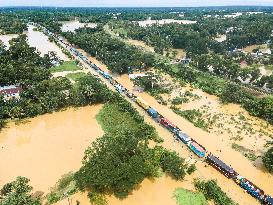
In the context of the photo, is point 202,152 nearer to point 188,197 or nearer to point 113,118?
point 188,197

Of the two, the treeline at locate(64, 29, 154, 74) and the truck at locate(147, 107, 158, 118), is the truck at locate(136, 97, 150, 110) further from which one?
the treeline at locate(64, 29, 154, 74)

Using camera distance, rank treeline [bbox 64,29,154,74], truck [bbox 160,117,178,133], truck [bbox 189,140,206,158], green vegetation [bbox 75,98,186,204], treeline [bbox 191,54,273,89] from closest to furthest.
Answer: green vegetation [bbox 75,98,186,204] → truck [bbox 189,140,206,158] → truck [bbox 160,117,178,133] → treeline [bbox 191,54,273,89] → treeline [bbox 64,29,154,74]

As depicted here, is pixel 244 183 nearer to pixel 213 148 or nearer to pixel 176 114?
pixel 213 148

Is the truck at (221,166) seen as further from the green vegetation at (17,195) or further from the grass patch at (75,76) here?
the grass patch at (75,76)

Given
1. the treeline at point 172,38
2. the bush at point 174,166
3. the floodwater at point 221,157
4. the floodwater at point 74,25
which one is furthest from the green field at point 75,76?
the floodwater at point 74,25

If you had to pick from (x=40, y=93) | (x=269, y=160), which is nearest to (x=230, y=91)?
(x=269, y=160)

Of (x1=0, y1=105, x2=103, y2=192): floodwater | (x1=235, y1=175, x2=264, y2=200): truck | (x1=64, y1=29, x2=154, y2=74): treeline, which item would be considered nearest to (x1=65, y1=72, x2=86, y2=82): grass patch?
(x1=64, y1=29, x2=154, y2=74): treeline

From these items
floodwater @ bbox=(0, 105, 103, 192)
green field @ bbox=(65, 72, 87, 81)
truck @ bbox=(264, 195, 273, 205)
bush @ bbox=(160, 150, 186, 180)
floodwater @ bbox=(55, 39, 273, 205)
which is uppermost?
bush @ bbox=(160, 150, 186, 180)

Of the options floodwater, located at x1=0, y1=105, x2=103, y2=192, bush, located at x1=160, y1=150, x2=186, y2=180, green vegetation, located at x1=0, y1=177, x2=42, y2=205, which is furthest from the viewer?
floodwater, located at x1=0, y1=105, x2=103, y2=192
